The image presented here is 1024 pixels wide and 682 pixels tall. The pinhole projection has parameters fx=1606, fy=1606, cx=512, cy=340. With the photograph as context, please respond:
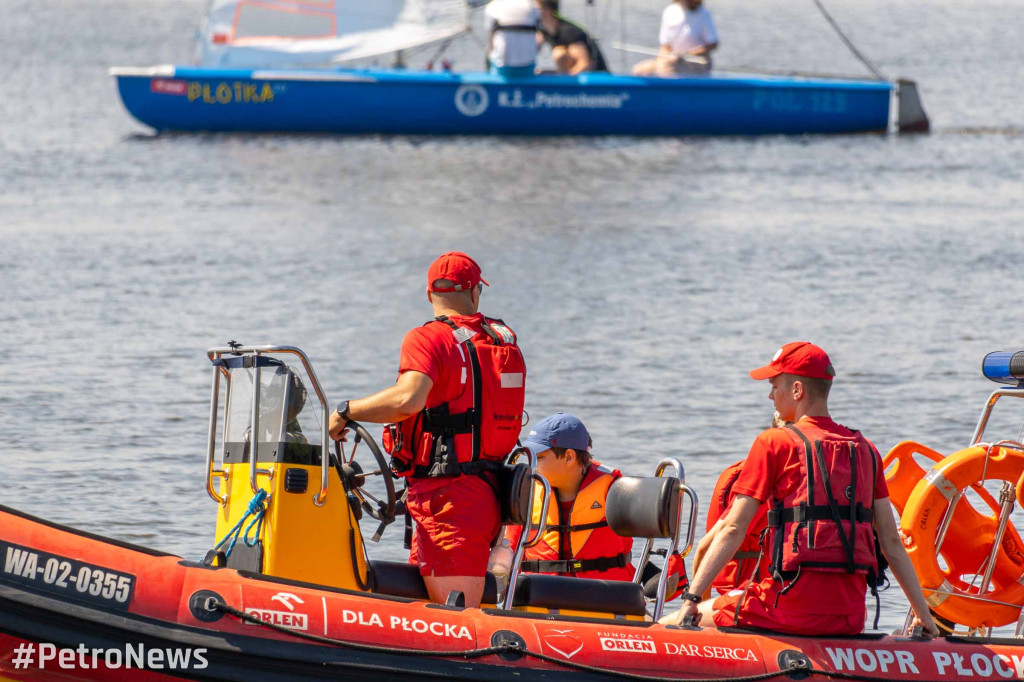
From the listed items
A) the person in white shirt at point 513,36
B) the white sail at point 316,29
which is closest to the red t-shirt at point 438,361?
the person in white shirt at point 513,36

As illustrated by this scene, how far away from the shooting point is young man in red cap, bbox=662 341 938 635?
453 cm

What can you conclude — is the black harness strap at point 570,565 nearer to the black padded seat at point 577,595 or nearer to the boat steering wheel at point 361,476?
the black padded seat at point 577,595

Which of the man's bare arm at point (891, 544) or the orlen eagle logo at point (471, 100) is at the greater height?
the orlen eagle logo at point (471, 100)

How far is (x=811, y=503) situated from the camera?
4.55 m

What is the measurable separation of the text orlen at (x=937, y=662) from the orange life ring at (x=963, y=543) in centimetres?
69

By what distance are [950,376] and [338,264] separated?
669cm

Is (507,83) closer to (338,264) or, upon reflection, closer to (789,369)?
(338,264)

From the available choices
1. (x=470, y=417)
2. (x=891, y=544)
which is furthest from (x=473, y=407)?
(x=891, y=544)

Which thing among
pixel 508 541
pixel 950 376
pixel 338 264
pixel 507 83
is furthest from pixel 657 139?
pixel 508 541

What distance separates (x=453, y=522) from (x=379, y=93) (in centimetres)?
1793

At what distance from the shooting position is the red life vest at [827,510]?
4.52 m

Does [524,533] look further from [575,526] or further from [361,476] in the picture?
[575,526]

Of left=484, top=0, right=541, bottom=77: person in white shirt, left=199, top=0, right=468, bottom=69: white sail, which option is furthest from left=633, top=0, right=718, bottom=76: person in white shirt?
left=199, top=0, right=468, bottom=69: white sail

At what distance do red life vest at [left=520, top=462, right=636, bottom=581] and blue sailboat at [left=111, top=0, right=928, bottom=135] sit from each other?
1685 cm
